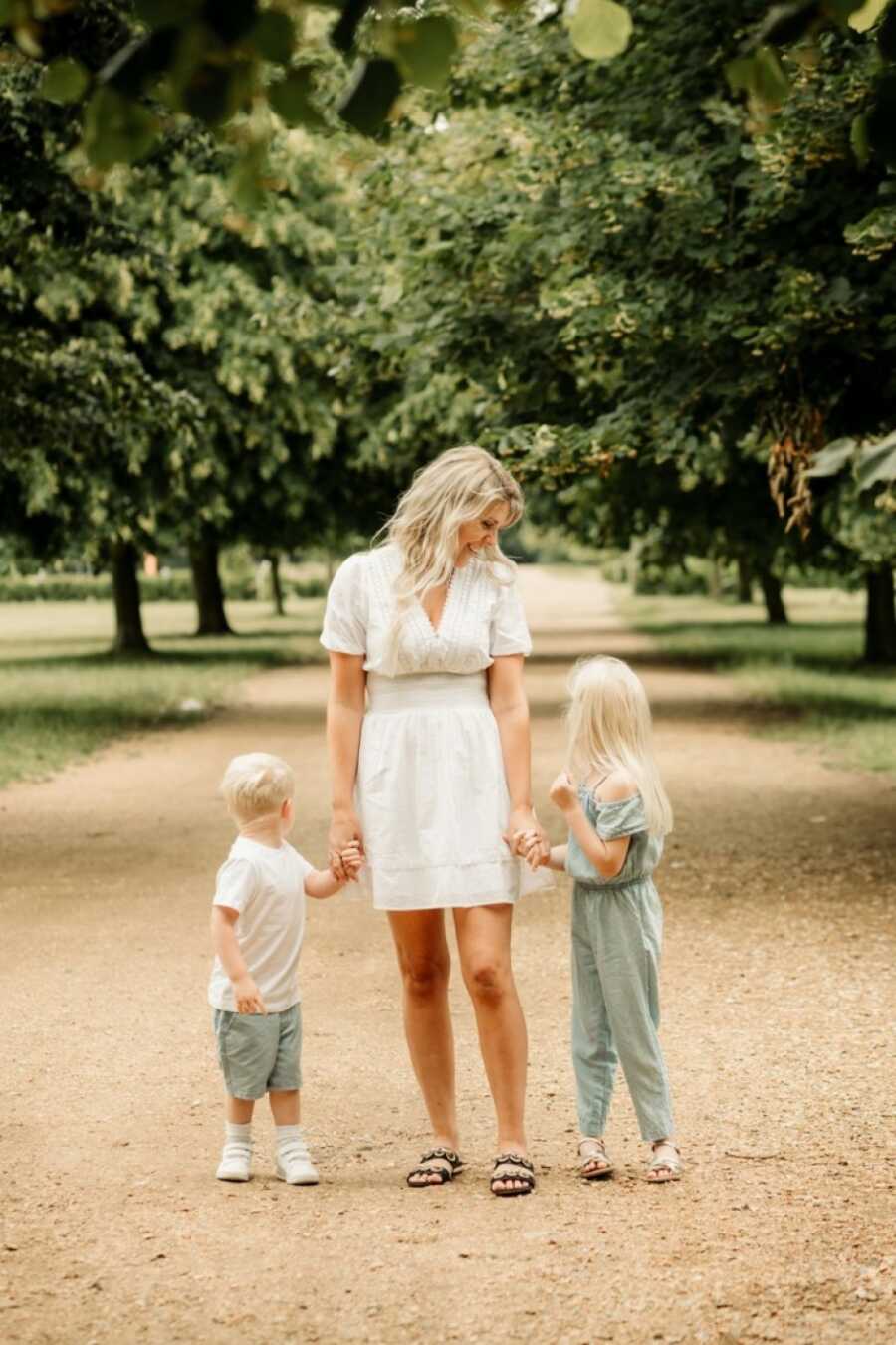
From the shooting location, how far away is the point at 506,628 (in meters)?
5.04

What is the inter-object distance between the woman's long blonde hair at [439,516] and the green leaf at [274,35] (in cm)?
260

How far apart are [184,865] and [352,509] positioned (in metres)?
23.6

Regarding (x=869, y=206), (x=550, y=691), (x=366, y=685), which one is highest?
(x=869, y=206)

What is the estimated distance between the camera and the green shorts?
16.3ft

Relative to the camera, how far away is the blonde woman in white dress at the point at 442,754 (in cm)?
489

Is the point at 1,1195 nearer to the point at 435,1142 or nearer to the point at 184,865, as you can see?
the point at 435,1142

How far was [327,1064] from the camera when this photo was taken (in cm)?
637

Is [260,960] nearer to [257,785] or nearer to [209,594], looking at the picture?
[257,785]

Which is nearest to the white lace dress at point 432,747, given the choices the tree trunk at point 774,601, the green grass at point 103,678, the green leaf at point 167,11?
the green leaf at point 167,11

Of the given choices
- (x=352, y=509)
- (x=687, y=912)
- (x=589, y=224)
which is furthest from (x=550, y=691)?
(x=687, y=912)

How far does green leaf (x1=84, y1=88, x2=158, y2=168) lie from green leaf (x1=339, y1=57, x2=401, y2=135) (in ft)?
0.93

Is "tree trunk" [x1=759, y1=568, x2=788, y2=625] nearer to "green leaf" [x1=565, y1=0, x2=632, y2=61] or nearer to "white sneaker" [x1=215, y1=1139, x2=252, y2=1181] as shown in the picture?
"white sneaker" [x1=215, y1=1139, x2=252, y2=1181]

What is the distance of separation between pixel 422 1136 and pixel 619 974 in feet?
3.01

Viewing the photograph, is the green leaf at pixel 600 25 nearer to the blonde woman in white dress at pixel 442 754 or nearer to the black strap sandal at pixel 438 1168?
the blonde woman in white dress at pixel 442 754
